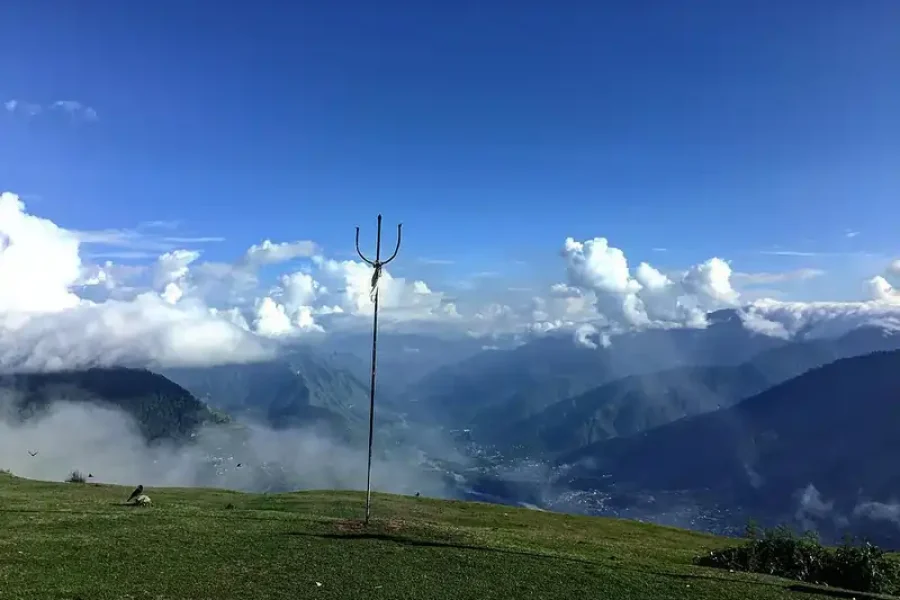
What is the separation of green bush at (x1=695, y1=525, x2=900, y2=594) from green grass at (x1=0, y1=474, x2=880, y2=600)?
128 inches

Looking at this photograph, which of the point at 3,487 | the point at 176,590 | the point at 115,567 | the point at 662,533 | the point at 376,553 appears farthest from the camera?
the point at 662,533

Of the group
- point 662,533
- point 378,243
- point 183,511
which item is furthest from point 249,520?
point 662,533

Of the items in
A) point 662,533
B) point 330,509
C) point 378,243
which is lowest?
point 662,533

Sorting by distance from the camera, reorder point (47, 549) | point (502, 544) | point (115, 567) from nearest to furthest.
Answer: point (115, 567) → point (47, 549) → point (502, 544)

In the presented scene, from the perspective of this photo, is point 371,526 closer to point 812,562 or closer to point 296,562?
point 296,562

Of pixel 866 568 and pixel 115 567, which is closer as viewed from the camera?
pixel 115 567

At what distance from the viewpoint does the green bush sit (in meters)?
29.0

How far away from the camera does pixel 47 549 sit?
23359 millimetres

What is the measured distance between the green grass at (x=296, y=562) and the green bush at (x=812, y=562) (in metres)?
3.25

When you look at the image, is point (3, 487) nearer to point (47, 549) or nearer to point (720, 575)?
point (47, 549)

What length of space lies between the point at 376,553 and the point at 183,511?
13.8 meters

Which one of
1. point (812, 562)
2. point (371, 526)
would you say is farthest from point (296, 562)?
point (812, 562)

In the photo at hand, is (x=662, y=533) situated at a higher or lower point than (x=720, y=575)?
lower

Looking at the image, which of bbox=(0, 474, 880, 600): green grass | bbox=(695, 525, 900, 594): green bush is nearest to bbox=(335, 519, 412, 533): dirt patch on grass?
bbox=(0, 474, 880, 600): green grass
